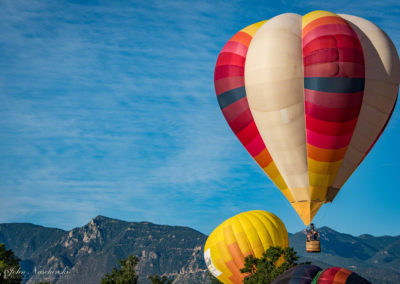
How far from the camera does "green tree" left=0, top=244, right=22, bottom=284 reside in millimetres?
52297

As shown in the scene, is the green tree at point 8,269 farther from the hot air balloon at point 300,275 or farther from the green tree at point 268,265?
the hot air balloon at point 300,275

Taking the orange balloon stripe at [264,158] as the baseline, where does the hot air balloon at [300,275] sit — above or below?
below

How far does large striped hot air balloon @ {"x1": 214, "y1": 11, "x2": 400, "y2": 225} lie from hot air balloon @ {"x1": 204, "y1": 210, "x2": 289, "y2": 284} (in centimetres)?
2132

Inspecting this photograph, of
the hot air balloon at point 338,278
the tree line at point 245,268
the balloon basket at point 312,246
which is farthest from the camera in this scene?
the tree line at point 245,268

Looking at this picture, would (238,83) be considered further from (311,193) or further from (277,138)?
(311,193)

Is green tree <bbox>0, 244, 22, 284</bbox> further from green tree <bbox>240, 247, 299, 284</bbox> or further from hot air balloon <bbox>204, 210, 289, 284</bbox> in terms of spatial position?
green tree <bbox>240, 247, 299, 284</bbox>

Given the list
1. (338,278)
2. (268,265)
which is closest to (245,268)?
(268,265)

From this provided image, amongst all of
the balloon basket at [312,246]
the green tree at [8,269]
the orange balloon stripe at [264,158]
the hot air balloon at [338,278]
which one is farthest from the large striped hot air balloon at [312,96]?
the green tree at [8,269]

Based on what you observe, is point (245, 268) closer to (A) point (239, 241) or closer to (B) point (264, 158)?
(A) point (239, 241)

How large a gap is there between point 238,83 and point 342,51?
8.00 meters

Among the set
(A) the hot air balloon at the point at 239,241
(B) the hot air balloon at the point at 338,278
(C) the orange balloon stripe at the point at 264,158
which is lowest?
(B) the hot air balloon at the point at 338,278

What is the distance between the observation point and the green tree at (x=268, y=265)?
202 feet

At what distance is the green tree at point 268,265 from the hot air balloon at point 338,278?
19043 millimetres

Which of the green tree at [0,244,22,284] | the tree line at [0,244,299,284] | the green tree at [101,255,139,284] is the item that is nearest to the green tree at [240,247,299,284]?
the tree line at [0,244,299,284]
